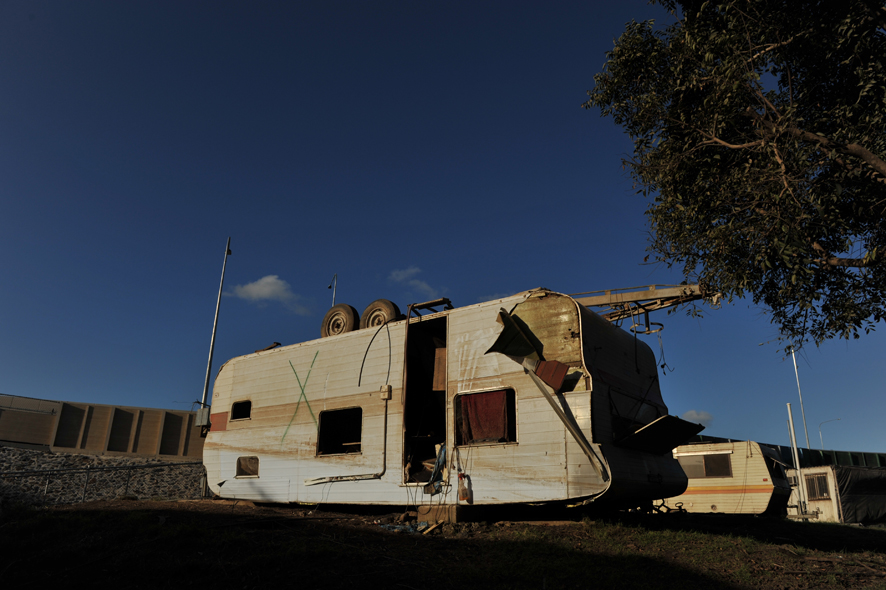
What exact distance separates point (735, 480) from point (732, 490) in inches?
15.2

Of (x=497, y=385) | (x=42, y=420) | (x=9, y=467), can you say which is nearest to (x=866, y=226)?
(x=497, y=385)

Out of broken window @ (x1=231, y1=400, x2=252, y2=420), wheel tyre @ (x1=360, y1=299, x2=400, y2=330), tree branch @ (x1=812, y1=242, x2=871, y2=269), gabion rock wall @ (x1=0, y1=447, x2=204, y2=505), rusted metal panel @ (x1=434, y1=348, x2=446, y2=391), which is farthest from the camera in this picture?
gabion rock wall @ (x1=0, y1=447, x2=204, y2=505)

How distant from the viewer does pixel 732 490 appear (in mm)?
20109

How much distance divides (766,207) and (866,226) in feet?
8.78

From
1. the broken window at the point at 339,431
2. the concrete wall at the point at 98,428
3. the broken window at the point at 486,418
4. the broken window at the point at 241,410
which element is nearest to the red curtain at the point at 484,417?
the broken window at the point at 486,418

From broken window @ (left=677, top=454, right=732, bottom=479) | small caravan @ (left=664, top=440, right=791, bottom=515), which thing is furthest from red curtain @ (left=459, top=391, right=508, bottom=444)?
broken window @ (left=677, top=454, right=732, bottom=479)

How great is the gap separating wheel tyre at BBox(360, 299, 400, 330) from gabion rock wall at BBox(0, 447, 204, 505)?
49.5 feet

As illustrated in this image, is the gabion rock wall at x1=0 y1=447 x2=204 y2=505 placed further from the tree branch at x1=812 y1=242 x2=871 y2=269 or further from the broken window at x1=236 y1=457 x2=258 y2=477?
the tree branch at x1=812 y1=242 x2=871 y2=269

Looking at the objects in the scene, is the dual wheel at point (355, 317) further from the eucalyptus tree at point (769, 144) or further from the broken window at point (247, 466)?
the eucalyptus tree at point (769, 144)

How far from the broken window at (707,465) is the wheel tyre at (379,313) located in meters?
13.2

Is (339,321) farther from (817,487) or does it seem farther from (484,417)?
(817,487)

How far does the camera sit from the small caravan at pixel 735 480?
63.8ft

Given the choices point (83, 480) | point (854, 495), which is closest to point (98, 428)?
point (83, 480)

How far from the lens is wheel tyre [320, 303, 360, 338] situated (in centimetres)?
1628
